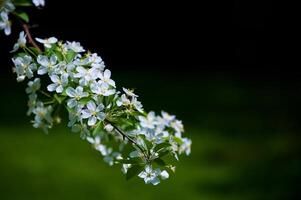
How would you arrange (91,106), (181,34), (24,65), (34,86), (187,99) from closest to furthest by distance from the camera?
(91,106) → (24,65) → (34,86) → (187,99) → (181,34)

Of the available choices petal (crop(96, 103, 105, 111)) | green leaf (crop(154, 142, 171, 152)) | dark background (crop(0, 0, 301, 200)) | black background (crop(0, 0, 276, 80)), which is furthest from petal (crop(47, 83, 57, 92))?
black background (crop(0, 0, 276, 80))

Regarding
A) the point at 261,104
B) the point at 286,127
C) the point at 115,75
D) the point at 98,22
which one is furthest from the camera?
the point at 98,22

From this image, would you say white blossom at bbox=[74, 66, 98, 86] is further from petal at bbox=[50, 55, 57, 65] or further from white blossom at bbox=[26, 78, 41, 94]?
white blossom at bbox=[26, 78, 41, 94]

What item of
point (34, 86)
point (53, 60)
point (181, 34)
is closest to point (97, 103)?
point (53, 60)

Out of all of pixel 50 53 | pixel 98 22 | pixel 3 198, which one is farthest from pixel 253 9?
pixel 50 53

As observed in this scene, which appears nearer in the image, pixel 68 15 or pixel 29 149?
pixel 29 149

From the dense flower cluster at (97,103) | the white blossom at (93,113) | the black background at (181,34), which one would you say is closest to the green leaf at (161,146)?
the dense flower cluster at (97,103)

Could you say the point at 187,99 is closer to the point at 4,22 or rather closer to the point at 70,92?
the point at 4,22

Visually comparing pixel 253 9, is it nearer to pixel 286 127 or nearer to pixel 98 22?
pixel 98 22

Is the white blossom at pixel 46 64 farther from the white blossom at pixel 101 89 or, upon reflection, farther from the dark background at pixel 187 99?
the dark background at pixel 187 99
